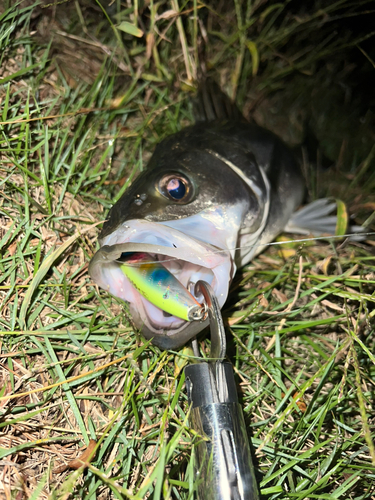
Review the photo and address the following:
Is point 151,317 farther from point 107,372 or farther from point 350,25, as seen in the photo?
point 350,25

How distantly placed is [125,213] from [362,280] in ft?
4.57

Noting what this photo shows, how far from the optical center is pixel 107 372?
226 centimetres

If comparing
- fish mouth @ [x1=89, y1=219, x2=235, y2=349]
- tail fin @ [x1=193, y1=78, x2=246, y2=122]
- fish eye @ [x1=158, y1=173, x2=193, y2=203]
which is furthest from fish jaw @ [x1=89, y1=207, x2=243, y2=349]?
tail fin @ [x1=193, y1=78, x2=246, y2=122]

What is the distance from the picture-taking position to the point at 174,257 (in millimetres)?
2084

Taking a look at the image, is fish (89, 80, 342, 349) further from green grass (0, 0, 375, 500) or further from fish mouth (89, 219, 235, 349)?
green grass (0, 0, 375, 500)

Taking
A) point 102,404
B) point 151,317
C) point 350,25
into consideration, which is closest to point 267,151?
point 151,317

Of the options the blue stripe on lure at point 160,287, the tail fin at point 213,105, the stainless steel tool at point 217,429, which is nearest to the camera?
the stainless steel tool at point 217,429

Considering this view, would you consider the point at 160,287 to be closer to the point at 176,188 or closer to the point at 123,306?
the point at 123,306

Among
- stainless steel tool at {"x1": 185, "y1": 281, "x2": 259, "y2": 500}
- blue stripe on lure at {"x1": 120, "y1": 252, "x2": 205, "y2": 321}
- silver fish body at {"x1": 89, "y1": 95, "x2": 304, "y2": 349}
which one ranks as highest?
silver fish body at {"x1": 89, "y1": 95, "x2": 304, "y2": 349}

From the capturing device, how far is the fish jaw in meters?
1.89

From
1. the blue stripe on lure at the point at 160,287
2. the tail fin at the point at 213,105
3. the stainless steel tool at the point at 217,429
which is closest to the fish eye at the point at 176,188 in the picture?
the blue stripe on lure at the point at 160,287

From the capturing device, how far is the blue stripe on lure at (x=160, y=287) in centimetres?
187

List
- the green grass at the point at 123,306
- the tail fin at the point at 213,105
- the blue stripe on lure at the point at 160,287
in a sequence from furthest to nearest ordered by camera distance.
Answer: the tail fin at the point at 213,105
the green grass at the point at 123,306
the blue stripe on lure at the point at 160,287

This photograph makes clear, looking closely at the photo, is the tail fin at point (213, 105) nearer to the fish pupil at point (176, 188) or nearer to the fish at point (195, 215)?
the fish at point (195, 215)
